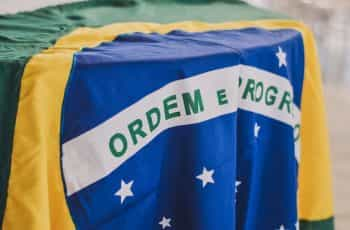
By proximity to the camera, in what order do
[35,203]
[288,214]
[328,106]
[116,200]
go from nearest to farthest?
[35,203]
[116,200]
[288,214]
[328,106]

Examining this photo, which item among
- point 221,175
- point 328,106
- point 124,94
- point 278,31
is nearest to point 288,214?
point 221,175

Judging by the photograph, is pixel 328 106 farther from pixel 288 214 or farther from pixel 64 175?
pixel 64 175

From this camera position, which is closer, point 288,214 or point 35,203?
point 35,203

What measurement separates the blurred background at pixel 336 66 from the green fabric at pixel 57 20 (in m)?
0.61

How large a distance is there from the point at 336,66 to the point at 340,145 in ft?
2.78

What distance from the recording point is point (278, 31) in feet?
3.67

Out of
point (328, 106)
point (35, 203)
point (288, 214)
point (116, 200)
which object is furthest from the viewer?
point (328, 106)

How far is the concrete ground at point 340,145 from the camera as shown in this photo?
5.71 feet

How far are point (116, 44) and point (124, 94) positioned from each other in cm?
14

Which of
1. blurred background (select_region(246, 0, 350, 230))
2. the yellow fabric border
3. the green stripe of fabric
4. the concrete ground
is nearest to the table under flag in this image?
the yellow fabric border

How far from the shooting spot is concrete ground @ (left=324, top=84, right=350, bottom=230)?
1741 mm

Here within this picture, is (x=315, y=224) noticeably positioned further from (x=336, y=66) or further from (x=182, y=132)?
(x=336, y=66)

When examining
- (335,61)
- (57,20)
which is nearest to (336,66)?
(335,61)

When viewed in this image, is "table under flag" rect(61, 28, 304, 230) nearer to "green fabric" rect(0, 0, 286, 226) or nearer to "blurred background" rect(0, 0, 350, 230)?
"green fabric" rect(0, 0, 286, 226)
